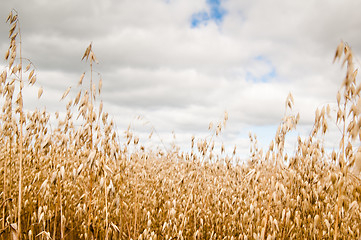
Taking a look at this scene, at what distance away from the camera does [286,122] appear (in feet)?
7.04

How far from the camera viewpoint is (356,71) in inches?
76.0

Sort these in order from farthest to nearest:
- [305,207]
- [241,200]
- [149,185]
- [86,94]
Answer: [149,185]
[241,200]
[305,207]
[86,94]

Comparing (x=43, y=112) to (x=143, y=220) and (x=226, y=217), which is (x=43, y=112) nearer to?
(x=143, y=220)

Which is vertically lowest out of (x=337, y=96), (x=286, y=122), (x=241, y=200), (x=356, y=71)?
(x=241, y=200)

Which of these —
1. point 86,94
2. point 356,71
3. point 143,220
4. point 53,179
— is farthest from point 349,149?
point 143,220

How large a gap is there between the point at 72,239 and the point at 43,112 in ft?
5.40

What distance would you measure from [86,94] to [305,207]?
2.13 metres

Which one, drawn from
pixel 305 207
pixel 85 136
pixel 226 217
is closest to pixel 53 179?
pixel 85 136

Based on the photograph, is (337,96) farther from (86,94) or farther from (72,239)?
(72,239)

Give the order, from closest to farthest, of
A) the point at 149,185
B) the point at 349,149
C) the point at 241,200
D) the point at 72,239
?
the point at 349,149 < the point at 72,239 < the point at 241,200 < the point at 149,185

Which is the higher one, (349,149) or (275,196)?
(349,149)

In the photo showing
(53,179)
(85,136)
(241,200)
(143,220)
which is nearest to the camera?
(53,179)

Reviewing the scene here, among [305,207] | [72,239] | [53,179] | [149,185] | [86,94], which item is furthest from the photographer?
[149,185]

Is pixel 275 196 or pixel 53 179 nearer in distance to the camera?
pixel 53 179
